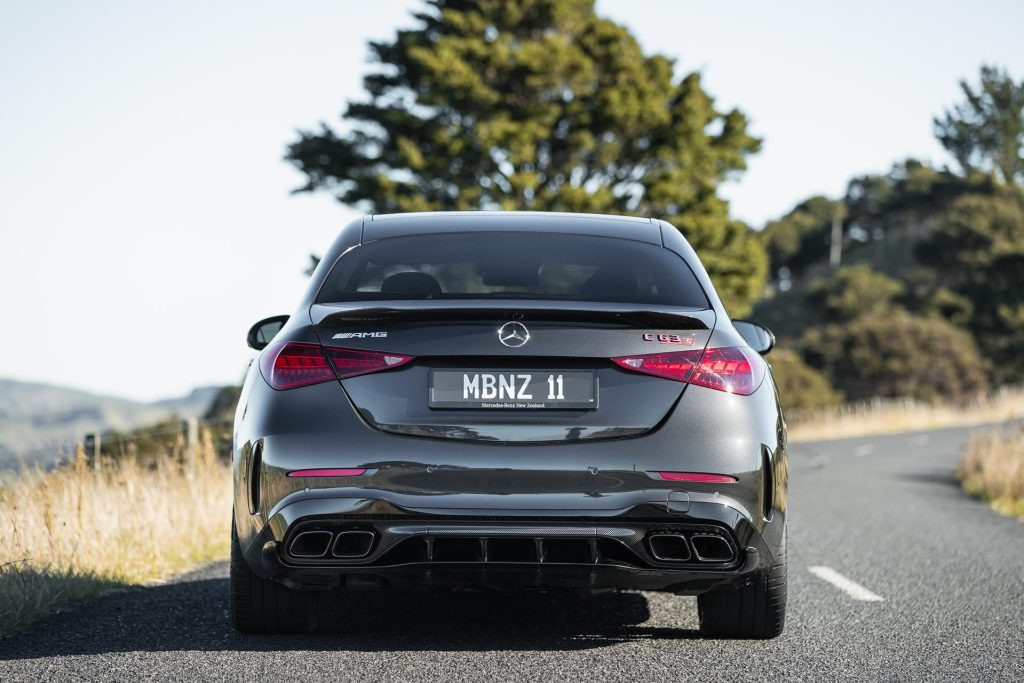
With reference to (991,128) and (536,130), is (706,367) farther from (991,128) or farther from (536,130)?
(991,128)

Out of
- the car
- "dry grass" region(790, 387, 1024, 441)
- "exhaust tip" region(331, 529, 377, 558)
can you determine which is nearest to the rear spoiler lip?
the car

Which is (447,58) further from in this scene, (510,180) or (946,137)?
(946,137)

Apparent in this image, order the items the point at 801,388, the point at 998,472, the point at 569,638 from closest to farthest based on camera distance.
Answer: the point at 569,638
the point at 998,472
the point at 801,388

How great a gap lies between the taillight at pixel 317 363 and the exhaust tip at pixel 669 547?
3.46 feet

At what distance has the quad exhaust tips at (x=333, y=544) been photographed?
184 inches

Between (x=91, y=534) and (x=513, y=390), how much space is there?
406 centimetres

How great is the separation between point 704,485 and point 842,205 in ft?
341

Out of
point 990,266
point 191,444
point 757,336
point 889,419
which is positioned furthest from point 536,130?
point 990,266

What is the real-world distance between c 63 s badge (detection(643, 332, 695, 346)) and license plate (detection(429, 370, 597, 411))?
10.1 inches

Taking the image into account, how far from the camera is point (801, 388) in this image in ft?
160

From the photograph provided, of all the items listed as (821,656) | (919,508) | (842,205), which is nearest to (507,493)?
(821,656)

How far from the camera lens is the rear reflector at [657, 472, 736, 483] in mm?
4637

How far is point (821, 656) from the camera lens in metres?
5.17

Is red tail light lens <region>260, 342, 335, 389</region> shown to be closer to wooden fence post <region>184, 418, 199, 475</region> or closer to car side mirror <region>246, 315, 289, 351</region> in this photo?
car side mirror <region>246, 315, 289, 351</region>
